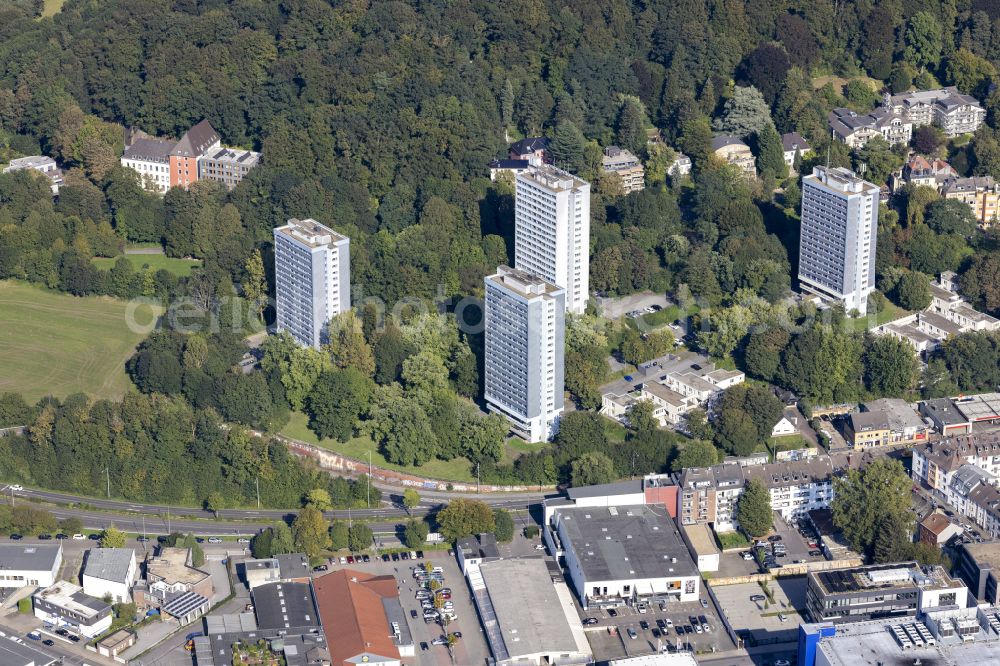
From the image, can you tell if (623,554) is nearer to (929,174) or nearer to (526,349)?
(526,349)

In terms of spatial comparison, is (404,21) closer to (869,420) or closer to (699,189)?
(699,189)

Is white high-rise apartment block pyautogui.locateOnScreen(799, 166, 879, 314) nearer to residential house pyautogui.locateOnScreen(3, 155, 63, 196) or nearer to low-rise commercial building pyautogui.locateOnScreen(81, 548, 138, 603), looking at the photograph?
low-rise commercial building pyautogui.locateOnScreen(81, 548, 138, 603)

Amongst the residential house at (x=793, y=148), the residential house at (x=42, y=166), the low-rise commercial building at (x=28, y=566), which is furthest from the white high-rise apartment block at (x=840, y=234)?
the residential house at (x=42, y=166)

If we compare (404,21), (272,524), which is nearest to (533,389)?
(272,524)

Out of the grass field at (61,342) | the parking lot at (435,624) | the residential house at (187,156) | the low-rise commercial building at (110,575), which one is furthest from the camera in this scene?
the residential house at (187,156)

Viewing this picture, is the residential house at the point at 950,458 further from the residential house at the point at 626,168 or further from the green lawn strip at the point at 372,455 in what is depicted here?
the residential house at the point at 626,168
